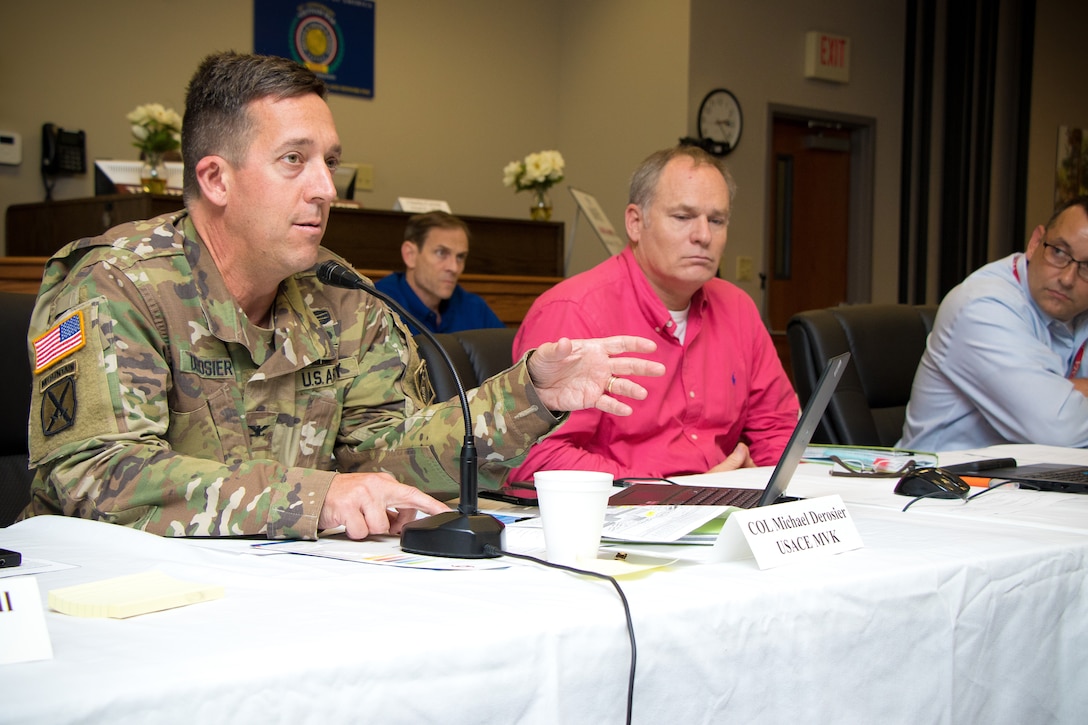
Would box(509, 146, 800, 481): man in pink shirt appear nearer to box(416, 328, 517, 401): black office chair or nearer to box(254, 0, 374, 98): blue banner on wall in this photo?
box(416, 328, 517, 401): black office chair

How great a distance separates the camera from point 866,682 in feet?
3.09

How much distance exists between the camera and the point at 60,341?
124 cm

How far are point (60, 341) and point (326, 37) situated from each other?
16.3 ft

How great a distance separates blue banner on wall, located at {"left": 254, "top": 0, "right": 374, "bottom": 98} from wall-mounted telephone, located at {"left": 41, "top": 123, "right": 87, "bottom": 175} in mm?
1085

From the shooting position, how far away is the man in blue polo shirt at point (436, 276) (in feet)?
13.5

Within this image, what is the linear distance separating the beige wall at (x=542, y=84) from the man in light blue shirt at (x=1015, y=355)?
3407 mm

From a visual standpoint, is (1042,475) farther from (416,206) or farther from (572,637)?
(416,206)

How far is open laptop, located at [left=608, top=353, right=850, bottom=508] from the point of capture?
4.06ft

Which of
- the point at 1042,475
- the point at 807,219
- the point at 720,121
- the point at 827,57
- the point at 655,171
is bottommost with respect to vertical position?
the point at 1042,475

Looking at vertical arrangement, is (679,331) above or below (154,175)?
below

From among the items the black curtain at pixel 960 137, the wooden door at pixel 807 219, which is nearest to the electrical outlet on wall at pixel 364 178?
the wooden door at pixel 807 219

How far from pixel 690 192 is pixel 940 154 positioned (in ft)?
15.8

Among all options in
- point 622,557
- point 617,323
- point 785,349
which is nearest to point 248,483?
point 622,557

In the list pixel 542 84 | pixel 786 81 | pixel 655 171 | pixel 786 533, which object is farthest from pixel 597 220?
pixel 786 533
